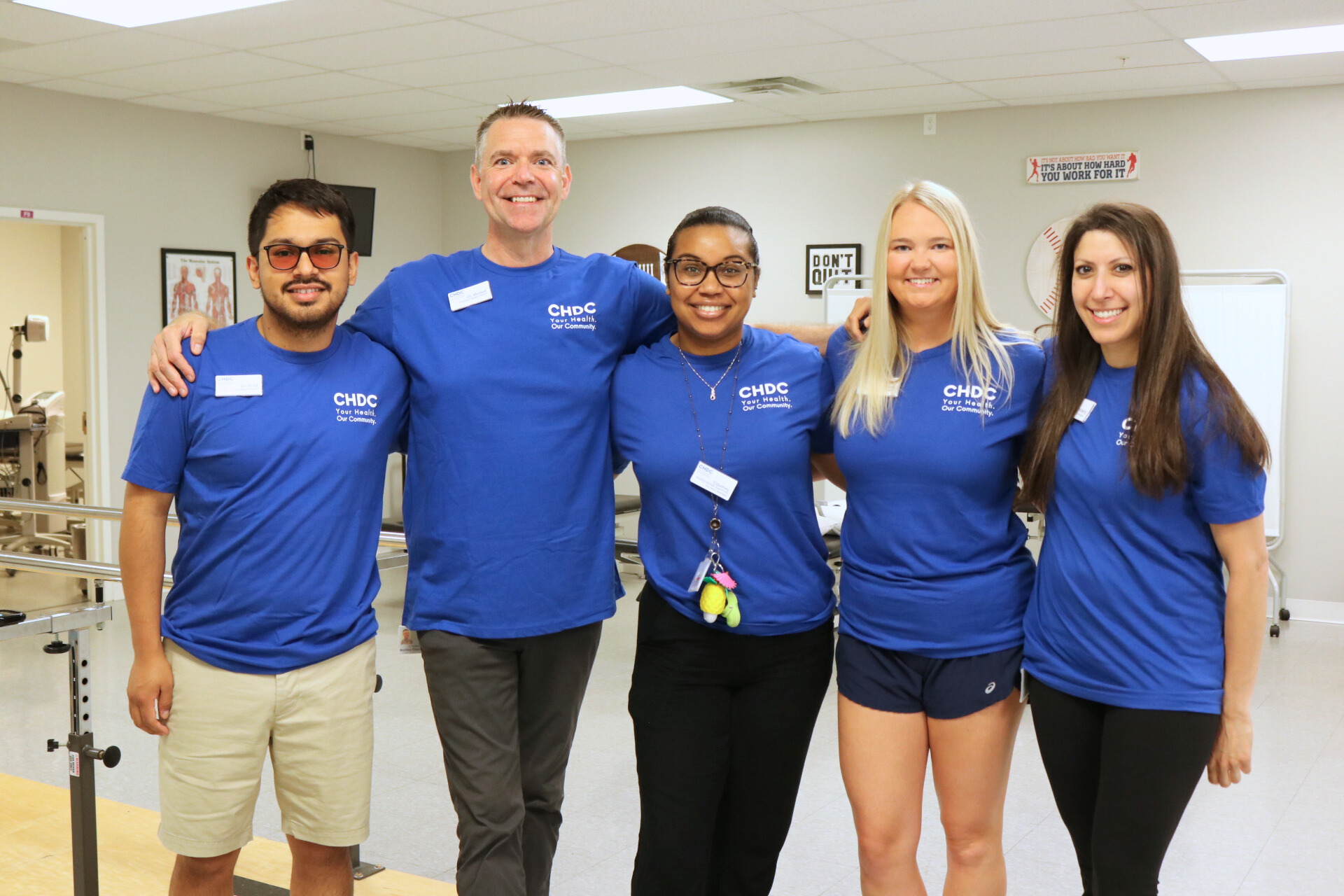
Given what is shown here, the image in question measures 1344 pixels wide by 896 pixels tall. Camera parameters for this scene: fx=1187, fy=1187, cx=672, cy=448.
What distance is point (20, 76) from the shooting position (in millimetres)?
6582

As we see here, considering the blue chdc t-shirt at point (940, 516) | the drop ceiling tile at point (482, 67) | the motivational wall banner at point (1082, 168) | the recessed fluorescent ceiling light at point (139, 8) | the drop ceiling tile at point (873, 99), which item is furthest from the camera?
the motivational wall banner at point (1082, 168)

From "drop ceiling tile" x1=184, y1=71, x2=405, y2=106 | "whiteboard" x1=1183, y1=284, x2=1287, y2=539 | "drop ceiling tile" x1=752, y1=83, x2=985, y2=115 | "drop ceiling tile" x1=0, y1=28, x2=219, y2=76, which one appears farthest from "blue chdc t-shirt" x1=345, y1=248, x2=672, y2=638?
"whiteboard" x1=1183, y1=284, x2=1287, y2=539

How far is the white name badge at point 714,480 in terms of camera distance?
6.92 feet

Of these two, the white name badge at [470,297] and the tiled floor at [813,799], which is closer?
the white name badge at [470,297]

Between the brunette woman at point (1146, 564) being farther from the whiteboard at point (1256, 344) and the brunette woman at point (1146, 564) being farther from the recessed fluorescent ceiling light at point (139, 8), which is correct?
the whiteboard at point (1256, 344)

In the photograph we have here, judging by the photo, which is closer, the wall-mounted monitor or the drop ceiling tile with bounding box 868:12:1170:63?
the drop ceiling tile with bounding box 868:12:1170:63

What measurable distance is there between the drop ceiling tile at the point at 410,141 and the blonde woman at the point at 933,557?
7446mm

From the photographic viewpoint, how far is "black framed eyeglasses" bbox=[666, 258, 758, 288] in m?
2.14

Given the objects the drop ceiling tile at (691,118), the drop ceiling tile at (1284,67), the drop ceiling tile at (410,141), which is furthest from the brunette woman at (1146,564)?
the drop ceiling tile at (410,141)

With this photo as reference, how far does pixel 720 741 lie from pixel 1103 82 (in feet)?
18.4

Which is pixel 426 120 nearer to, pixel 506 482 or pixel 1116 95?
pixel 1116 95

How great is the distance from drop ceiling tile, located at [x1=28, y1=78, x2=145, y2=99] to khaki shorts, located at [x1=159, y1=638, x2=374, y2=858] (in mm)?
5795

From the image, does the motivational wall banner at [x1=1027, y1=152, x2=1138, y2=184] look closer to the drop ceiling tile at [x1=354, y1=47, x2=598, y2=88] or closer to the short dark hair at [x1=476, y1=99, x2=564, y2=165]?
the drop ceiling tile at [x1=354, y1=47, x2=598, y2=88]

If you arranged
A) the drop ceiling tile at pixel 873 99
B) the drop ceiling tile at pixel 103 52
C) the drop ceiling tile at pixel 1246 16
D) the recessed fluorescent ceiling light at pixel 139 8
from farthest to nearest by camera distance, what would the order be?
1. the drop ceiling tile at pixel 873 99
2. the drop ceiling tile at pixel 103 52
3. the recessed fluorescent ceiling light at pixel 139 8
4. the drop ceiling tile at pixel 1246 16
